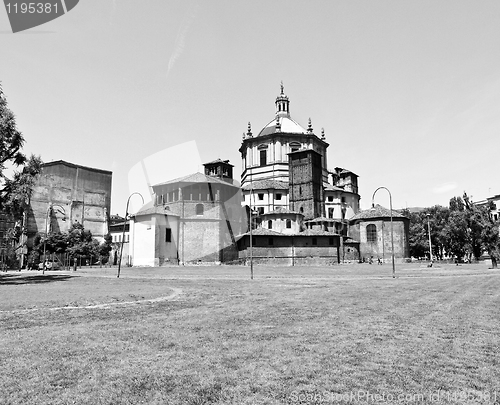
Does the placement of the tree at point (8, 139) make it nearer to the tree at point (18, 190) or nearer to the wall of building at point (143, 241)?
the tree at point (18, 190)

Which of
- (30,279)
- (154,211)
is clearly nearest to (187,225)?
(154,211)

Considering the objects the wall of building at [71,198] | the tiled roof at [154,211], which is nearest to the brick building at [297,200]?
the tiled roof at [154,211]

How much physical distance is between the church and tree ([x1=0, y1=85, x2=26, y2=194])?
106ft

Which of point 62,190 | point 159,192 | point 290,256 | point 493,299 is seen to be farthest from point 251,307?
point 62,190

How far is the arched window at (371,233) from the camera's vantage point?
69188 mm

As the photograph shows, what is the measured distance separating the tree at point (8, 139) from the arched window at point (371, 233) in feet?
183

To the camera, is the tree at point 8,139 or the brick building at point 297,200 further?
the brick building at point 297,200

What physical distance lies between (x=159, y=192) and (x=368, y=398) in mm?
68686

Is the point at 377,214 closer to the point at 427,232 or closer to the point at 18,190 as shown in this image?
the point at 427,232

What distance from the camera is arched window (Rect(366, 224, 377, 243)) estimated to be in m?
69.2

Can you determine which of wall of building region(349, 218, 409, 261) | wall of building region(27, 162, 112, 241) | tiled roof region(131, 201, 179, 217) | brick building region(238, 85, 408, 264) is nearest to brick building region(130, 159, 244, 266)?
A: tiled roof region(131, 201, 179, 217)

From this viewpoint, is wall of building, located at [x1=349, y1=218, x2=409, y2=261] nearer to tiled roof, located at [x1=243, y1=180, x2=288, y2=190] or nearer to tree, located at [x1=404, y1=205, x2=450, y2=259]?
tree, located at [x1=404, y1=205, x2=450, y2=259]

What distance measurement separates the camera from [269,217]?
7069cm

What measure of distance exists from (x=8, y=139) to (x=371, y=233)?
57344 mm
